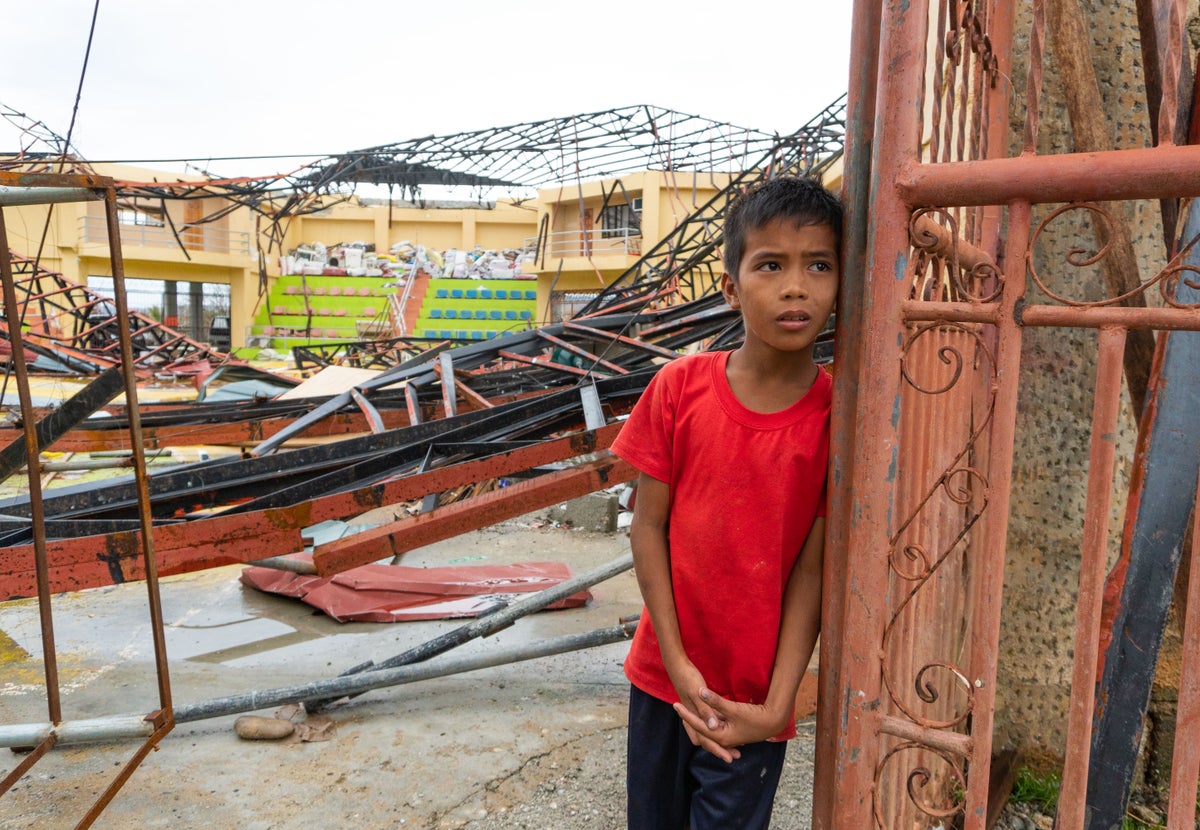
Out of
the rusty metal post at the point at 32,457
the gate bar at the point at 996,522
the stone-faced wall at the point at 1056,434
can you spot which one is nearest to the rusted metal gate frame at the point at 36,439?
the rusty metal post at the point at 32,457

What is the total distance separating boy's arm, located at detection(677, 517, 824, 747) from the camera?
51.8 inches

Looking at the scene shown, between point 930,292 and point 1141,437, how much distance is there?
53 cm

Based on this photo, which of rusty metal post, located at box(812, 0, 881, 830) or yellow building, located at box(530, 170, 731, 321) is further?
yellow building, located at box(530, 170, 731, 321)

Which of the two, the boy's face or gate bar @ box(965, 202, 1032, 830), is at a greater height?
the boy's face

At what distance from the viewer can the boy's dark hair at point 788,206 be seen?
1.21m

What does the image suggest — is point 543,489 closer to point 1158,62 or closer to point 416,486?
point 416,486

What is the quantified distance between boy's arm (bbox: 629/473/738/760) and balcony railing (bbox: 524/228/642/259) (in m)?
20.1

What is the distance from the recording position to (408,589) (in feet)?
14.5

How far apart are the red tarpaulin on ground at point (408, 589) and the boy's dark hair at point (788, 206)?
315 cm

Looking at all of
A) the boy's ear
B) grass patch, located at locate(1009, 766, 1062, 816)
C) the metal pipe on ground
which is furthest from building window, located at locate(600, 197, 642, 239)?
the boy's ear

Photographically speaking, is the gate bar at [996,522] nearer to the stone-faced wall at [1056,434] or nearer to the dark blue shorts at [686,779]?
the dark blue shorts at [686,779]

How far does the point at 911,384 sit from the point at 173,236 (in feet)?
92.2

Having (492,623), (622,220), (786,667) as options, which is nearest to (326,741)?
(492,623)

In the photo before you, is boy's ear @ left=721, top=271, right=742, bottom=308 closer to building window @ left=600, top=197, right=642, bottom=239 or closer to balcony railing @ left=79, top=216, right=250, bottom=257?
building window @ left=600, top=197, right=642, bottom=239
